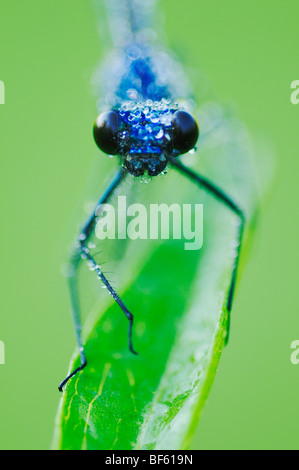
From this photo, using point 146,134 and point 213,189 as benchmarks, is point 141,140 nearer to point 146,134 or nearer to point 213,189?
point 146,134

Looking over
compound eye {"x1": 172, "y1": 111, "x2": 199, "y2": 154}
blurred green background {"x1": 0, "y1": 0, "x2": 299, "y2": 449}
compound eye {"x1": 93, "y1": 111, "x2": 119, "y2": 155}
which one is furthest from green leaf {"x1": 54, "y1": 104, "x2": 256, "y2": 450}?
blurred green background {"x1": 0, "y1": 0, "x2": 299, "y2": 449}

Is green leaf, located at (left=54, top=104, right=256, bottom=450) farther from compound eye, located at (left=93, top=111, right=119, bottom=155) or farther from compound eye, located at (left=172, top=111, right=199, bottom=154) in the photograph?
compound eye, located at (left=93, top=111, right=119, bottom=155)

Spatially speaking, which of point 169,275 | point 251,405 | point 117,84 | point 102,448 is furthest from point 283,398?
point 117,84

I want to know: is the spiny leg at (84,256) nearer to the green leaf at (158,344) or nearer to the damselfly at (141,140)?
the damselfly at (141,140)

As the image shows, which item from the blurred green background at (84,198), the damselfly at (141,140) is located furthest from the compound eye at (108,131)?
the blurred green background at (84,198)

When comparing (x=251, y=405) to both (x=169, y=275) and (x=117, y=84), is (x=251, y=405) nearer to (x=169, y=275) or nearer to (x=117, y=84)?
(x=169, y=275)

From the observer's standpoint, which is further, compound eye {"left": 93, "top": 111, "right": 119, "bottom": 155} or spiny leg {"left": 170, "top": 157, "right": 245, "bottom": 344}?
spiny leg {"left": 170, "top": 157, "right": 245, "bottom": 344}

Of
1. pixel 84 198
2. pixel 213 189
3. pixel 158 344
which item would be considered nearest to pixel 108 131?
pixel 213 189
